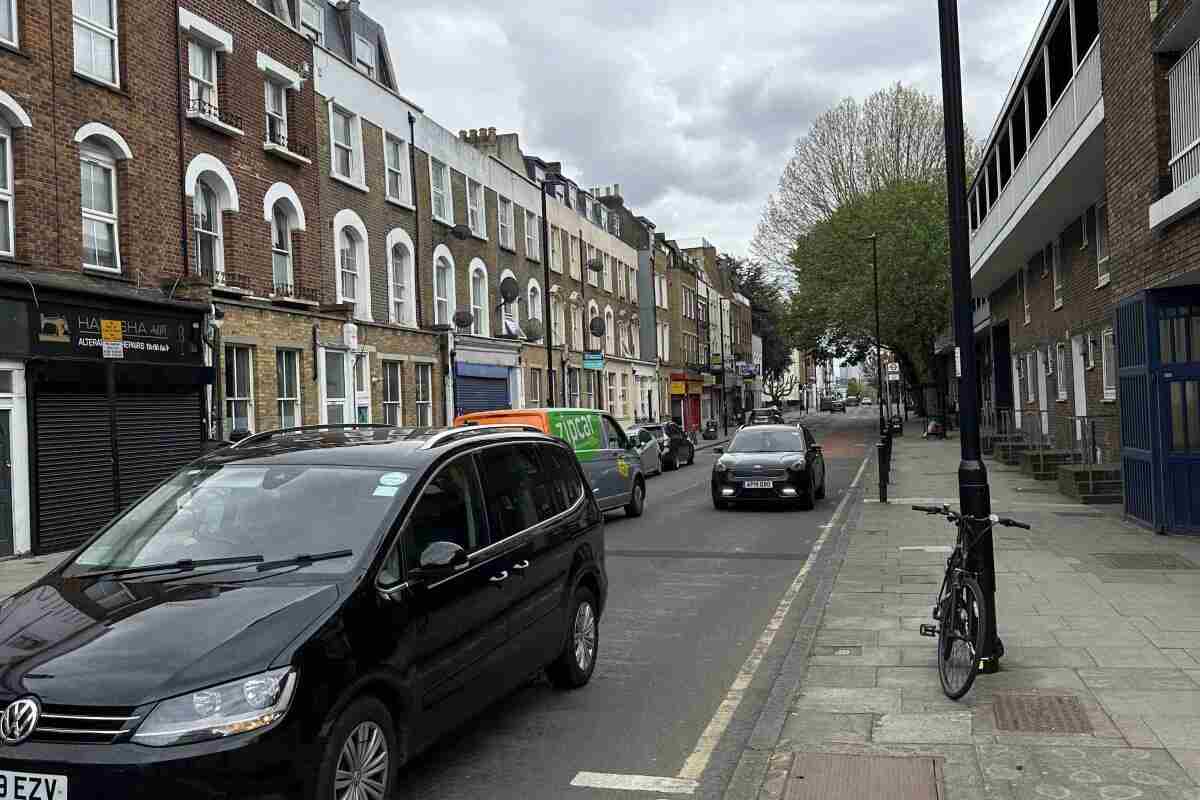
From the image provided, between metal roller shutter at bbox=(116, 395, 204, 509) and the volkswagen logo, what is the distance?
484 inches

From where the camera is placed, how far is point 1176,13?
10.8m

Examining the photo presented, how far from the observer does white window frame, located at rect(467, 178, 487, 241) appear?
102 ft

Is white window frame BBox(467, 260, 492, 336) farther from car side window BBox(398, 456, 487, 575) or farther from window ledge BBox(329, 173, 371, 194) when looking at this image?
car side window BBox(398, 456, 487, 575)

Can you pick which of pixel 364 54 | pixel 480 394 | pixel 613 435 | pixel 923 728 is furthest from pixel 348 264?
pixel 923 728

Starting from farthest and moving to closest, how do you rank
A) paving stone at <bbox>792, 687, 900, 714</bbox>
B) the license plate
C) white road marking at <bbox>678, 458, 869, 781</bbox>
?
paving stone at <bbox>792, 687, 900, 714</bbox> → white road marking at <bbox>678, 458, 869, 781</bbox> → the license plate

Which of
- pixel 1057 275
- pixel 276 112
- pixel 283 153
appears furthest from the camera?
pixel 1057 275

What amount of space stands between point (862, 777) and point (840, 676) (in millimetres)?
1790

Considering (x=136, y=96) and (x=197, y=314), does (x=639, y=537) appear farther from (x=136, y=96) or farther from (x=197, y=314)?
(x=136, y=96)

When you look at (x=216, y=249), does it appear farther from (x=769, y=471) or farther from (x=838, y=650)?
(x=838, y=650)

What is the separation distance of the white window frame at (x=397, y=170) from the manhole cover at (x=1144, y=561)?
1940 centimetres

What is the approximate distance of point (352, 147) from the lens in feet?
78.4

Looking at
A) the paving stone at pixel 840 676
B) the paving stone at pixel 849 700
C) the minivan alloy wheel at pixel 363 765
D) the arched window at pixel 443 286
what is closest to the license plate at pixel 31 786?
the minivan alloy wheel at pixel 363 765

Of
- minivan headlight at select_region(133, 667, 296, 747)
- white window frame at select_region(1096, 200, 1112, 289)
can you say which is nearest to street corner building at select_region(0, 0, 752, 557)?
minivan headlight at select_region(133, 667, 296, 747)

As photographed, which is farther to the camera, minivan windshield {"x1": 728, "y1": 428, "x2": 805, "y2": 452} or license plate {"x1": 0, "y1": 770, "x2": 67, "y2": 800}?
minivan windshield {"x1": 728, "y1": 428, "x2": 805, "y2": 452}
